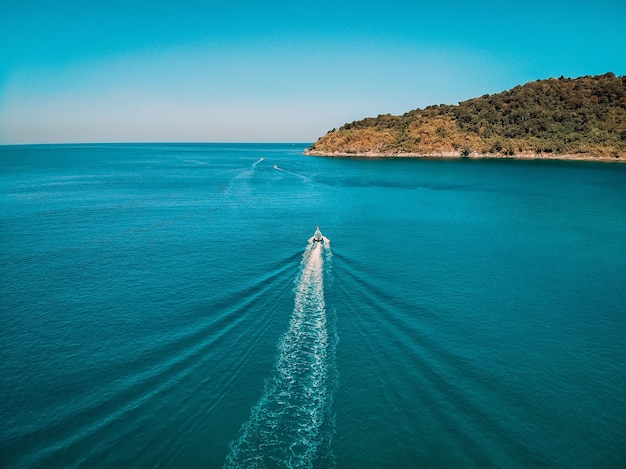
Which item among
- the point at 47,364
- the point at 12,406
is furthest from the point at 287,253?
the point at 12,406

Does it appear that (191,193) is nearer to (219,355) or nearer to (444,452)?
(219,355)

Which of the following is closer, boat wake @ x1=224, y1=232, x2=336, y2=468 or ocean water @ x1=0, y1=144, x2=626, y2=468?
boat wake @ x1=224, y1=232, x2=336, y2=468

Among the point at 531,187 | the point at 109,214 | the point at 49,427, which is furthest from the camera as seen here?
the point at 531,187

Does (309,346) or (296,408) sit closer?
(296,408)

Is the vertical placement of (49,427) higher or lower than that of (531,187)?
lower

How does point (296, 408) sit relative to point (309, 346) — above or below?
below

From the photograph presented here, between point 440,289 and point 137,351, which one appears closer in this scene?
point 137,351
